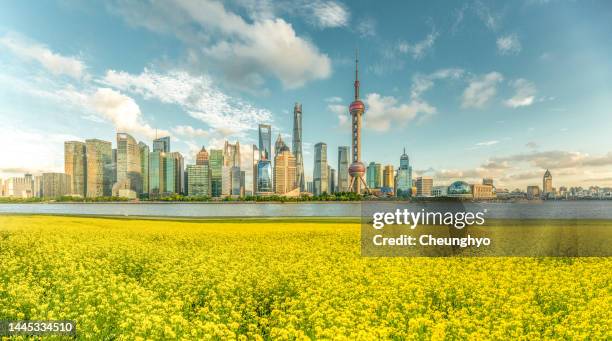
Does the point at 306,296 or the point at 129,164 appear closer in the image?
the point at 306,296

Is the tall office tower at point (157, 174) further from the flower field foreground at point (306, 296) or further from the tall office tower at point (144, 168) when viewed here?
the flower field foreground at point (306, 296)

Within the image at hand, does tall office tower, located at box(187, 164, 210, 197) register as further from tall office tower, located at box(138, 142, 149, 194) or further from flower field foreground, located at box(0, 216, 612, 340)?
flower field foreground, located at box(0, 216, 612, 340)

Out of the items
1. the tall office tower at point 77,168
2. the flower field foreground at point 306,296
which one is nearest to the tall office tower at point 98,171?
the tall office tower at point 77,168

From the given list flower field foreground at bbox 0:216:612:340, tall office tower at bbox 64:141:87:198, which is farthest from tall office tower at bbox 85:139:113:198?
flower field foreground at bbox 0:216:612:340

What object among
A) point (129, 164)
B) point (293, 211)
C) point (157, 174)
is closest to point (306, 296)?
point (293, 211)

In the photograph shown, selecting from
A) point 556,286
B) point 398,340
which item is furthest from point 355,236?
point 398,340

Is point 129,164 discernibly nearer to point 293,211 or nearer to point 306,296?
point 293,211
